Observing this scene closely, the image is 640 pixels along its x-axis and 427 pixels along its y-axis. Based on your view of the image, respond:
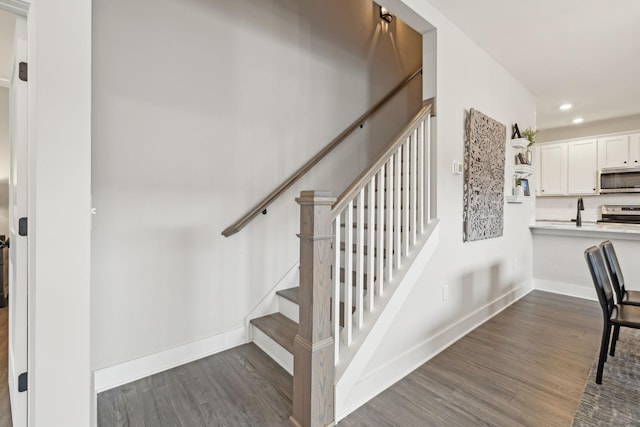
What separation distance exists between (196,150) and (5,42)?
2.32 meters

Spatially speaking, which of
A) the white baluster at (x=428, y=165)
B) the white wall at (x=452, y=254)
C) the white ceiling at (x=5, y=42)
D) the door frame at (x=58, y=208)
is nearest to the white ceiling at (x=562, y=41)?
the white wall at (x=452, y=254)

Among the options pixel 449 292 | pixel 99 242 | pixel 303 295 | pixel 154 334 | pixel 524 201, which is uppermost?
pixel 524 201

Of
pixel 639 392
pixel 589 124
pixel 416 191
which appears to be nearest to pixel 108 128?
pixel 416 191

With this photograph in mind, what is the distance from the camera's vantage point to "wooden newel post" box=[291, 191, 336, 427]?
1.53m

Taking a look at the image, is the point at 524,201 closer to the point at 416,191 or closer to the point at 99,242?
the point at 416,191

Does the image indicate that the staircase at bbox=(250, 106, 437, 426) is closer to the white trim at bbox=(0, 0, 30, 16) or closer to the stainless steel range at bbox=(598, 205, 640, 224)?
the white trim at bbox=(0, 0, 30, 16)

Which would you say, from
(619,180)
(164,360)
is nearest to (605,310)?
(164,360)

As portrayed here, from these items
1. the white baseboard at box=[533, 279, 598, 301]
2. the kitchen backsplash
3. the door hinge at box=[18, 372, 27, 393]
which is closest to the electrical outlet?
the white baseboard at box=[533, 279, 598, 301]

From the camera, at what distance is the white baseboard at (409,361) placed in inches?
69.7

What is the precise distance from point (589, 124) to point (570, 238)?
2997 millimetres

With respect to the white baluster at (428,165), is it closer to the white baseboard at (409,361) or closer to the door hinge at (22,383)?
the white baseboard at (409,361)

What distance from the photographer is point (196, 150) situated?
2236 millimetres

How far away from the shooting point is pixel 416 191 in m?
2.29

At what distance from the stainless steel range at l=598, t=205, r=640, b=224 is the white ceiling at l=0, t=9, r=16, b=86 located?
7.79 m
